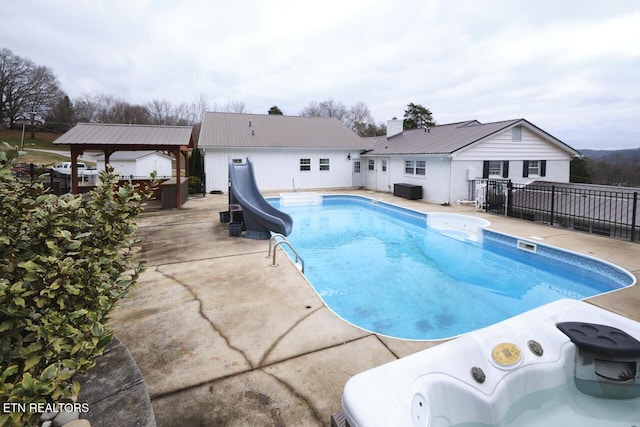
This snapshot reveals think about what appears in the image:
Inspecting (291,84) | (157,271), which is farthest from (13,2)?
(291,84)

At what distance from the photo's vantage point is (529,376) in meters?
2.79

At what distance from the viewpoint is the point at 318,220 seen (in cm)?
1251

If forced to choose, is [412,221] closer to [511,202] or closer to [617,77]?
[511,202]

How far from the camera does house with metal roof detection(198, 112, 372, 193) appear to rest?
1795 cm

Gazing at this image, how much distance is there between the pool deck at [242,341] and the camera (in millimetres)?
2508

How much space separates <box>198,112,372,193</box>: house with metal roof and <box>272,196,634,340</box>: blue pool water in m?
9.15

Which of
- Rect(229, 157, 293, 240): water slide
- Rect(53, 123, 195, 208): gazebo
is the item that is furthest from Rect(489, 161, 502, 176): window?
Rect(53, 123, 195, 208): gazebo

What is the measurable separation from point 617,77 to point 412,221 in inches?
580

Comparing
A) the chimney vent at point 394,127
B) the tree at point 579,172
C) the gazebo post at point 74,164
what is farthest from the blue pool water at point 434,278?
the tree at point 579,172

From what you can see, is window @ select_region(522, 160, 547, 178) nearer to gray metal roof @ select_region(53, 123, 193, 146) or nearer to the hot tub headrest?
the hot tub headrest

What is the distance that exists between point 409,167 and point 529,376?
14.3 m

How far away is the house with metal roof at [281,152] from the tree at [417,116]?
1790 centimetres

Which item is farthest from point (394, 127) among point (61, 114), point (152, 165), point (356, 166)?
point (61, 114)

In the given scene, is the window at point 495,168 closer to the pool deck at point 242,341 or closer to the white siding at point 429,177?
the white siding at point 429,177
